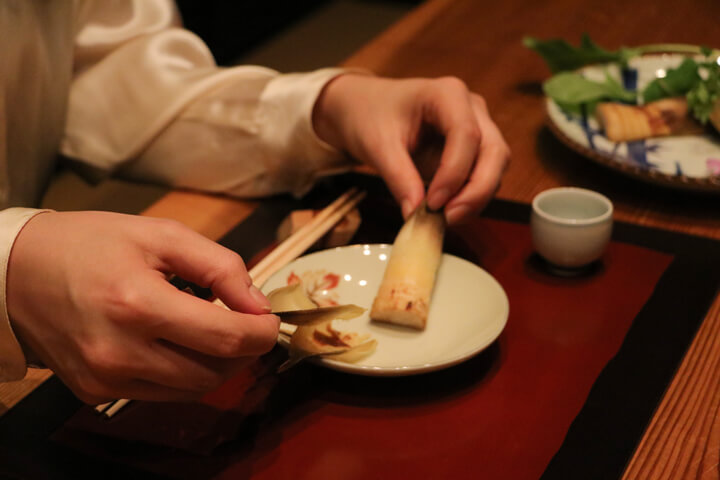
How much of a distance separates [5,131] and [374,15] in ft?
10.8

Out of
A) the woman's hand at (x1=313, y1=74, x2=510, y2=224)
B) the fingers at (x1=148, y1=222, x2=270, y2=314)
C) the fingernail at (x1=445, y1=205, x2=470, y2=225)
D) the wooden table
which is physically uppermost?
the fingers at (x1=148, y1=222, x2=270, y2=314)

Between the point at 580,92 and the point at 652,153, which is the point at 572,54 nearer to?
the point at 580,92

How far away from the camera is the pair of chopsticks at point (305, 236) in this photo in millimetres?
839

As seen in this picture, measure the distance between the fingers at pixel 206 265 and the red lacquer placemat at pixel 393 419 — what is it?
5.5 inches

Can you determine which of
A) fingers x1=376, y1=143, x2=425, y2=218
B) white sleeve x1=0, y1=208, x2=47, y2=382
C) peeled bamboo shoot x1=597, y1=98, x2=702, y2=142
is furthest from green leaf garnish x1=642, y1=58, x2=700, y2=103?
white sleeve x1=0, y1=208, x2=47, y2=382

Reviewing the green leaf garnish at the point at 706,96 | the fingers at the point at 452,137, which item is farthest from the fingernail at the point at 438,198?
the green leaf garnish at the point at 706,96

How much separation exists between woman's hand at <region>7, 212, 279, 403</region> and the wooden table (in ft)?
0.58

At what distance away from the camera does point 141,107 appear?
1148 mm

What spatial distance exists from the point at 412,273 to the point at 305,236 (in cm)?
16

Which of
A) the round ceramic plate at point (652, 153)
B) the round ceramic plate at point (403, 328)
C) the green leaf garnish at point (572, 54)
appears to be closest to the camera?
the round ceramic plate at point (403, 328)

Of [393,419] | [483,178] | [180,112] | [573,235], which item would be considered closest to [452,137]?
[483,178]

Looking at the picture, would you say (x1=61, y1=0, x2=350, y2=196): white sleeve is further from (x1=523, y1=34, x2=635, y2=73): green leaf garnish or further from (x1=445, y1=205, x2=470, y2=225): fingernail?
(x1=523, y1=34, x2=635, y2=73): green leaf garnish

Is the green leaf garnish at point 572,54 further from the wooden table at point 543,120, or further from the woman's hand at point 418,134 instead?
the woman's hand at point 418,134

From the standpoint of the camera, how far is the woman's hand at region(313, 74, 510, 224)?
87 cm
